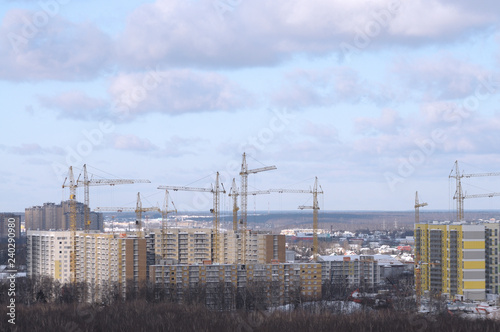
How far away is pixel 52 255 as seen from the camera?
45.8 m

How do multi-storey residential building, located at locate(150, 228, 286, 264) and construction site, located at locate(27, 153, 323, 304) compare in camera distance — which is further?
multi-storey residential building, located at locate(150, 228, 286, 264)

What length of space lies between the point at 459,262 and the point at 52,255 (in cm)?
2389

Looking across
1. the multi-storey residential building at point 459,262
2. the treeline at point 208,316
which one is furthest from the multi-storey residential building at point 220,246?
the treeline at point 208,316

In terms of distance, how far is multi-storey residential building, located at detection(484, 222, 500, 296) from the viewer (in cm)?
3634

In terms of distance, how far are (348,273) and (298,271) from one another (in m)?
10.5

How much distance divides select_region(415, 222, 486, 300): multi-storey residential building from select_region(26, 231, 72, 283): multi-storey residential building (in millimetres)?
20685

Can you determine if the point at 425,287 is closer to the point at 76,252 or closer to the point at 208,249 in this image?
the point at 208,249

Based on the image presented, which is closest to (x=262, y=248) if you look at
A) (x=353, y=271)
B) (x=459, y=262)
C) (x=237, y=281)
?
(x=353, y=271)

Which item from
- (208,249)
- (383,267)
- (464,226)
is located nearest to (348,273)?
(383,267)

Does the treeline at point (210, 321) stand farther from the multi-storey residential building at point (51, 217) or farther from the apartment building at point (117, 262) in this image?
the multi-storey residential building at point (51, 217)

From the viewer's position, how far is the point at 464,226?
35.0 meters

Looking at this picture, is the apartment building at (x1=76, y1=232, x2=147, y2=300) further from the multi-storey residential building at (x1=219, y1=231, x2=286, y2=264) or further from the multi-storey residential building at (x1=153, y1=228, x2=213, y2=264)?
the multi-storey residential building at (x1=219, y1=231, x2=286, y2=264)

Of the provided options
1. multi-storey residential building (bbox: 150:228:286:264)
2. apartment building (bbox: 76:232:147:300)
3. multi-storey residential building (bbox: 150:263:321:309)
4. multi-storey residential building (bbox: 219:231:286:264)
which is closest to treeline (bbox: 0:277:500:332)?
multi-storey residential building (bbox: 150:263:321:309)

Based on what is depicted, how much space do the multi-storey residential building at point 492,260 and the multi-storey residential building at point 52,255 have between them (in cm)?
2283
